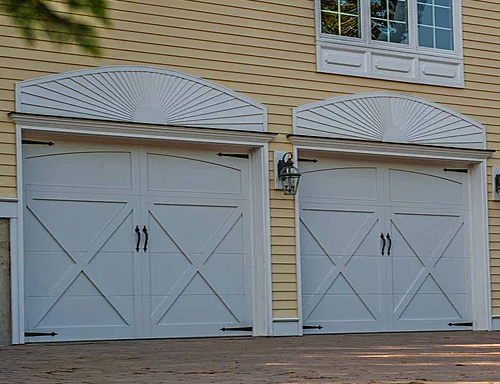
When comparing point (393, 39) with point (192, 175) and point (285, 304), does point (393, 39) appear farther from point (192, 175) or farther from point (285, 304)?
point (285, 304)

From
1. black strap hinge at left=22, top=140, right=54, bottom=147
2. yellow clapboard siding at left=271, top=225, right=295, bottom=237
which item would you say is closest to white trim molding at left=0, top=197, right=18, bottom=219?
black strap hinge at left=22, top=140, right=54, bottom=147

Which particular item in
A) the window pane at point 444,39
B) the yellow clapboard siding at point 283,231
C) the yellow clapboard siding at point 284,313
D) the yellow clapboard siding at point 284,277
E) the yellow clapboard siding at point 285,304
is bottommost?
the yellow clapboard siding at point 284,313

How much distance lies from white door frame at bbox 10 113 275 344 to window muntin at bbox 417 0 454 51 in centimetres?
275

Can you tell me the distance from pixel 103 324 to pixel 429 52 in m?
5.42

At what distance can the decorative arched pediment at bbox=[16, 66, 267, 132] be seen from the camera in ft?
37.5

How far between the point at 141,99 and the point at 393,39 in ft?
11.9

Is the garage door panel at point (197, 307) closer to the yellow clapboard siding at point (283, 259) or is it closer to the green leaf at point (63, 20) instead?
the yellow clapboard siding at point (283, 259)

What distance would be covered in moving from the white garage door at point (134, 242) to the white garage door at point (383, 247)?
3.22 ft

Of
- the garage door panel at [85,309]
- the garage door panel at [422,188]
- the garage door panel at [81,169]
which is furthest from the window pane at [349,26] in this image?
the garage door panel at [85,309]

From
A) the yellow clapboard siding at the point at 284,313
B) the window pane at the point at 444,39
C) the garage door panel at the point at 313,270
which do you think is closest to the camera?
the yellow clapboard siding at the point at 284,313

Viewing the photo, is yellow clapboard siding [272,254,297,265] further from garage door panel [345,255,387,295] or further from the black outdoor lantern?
garage door panel [345,255,387,295]

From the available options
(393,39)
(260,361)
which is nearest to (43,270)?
(260,361)

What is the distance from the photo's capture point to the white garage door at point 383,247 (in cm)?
1317

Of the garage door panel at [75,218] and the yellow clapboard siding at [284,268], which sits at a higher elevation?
the garage door panel at [75,218]
